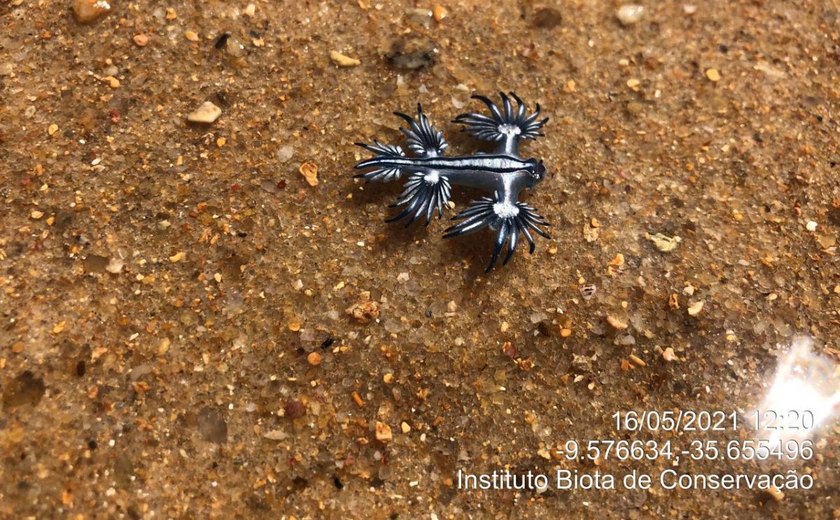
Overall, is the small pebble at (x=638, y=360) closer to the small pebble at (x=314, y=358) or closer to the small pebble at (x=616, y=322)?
the small pebble at (x=616, y=322)

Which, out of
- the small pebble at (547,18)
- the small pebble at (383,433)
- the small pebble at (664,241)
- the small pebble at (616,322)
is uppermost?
the small pebble at (547,18)

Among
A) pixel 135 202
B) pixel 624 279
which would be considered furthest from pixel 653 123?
pixel 135 202

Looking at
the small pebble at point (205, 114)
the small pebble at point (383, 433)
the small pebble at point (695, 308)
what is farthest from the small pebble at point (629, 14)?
the small pebble at point (383, 433)

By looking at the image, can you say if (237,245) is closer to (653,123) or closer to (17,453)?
(17,453)

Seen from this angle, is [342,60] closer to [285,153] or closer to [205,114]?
[285,153]

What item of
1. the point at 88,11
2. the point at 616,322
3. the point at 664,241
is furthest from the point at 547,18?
the point at 88,11
